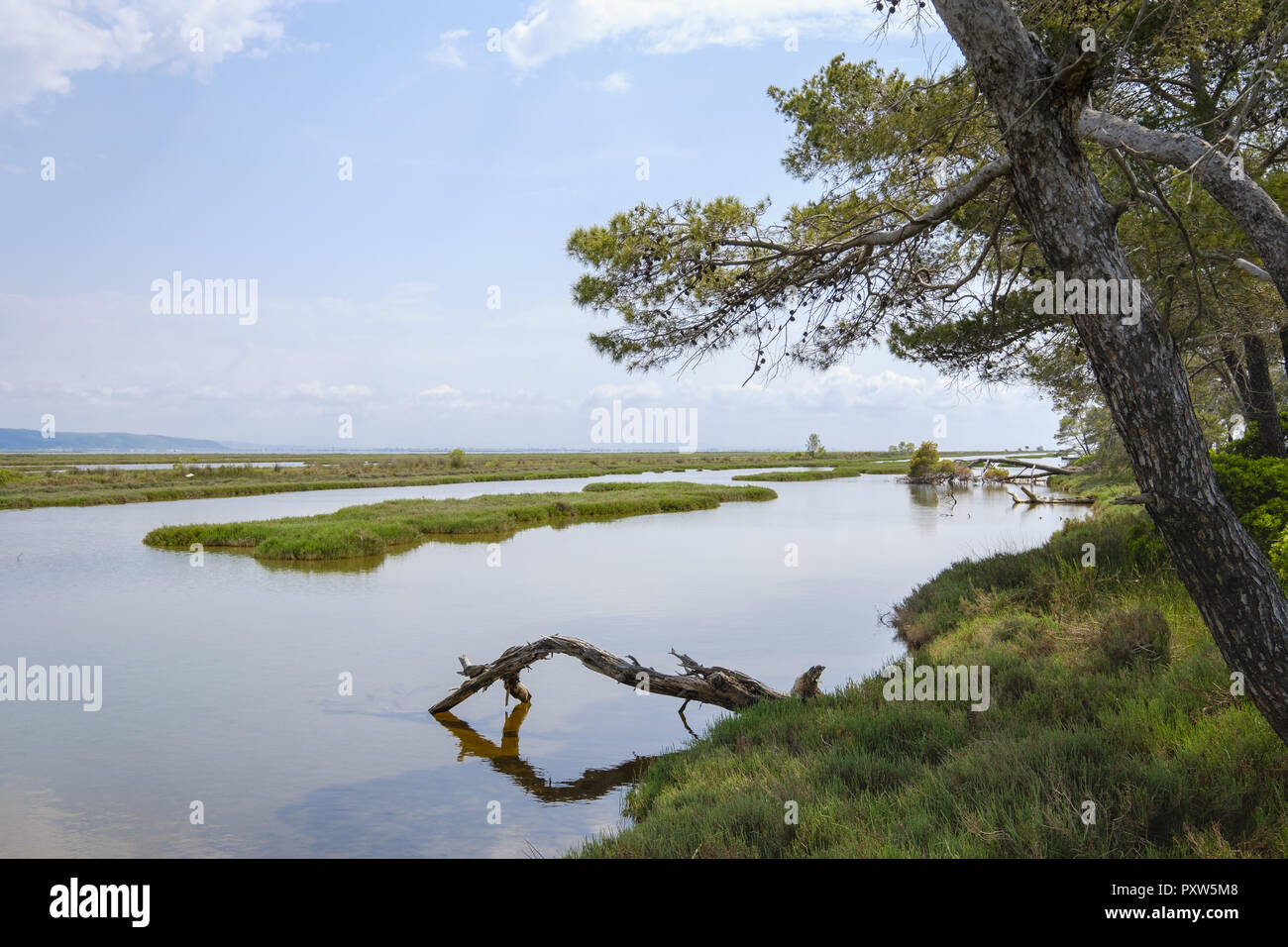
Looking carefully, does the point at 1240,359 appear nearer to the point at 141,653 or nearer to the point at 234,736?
the point at 234,736

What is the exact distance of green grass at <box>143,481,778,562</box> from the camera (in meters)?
29.5

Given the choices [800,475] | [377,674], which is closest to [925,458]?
[800,475]

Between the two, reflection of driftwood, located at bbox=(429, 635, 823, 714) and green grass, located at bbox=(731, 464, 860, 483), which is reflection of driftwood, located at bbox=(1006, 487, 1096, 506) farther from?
green grass, located at bbox=(731, 464, 860, 483)

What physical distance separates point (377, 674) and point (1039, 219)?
43.1 ft

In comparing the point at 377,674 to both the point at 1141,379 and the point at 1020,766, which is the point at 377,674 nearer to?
the point at 1020,766

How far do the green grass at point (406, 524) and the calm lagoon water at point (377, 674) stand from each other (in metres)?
1.74

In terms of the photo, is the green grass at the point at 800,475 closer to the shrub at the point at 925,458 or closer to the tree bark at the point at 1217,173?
the shrub at the point at 925,458

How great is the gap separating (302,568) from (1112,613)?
77.8 feet

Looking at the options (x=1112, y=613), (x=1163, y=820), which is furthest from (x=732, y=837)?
(x=1112, y=613)

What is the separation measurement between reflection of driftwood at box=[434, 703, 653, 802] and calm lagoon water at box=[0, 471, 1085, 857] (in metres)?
0.05

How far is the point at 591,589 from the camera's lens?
21.9 meters

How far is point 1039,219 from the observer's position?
5234mm

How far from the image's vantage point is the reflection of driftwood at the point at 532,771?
961 centimetres

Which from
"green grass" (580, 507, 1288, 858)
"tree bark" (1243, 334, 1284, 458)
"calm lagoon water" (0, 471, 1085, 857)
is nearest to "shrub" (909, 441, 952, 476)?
"calm lagoon water" (0, 471, 1085, 857)
